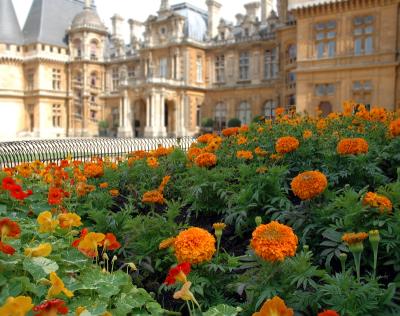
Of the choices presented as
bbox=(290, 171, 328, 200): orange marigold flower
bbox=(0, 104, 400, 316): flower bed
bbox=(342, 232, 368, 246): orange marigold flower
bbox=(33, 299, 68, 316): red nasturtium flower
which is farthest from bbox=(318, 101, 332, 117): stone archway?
bbox=(33, 299, 68, 316): red nasturtium flower

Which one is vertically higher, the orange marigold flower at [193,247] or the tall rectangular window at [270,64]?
the tall rectangular window at [270,64]

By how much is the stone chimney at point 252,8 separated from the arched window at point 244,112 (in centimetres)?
752

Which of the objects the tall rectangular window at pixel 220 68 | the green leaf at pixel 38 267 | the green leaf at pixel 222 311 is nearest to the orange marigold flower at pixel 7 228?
the green leaf at pixel 38 267

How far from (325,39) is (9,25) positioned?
34175 millimetres

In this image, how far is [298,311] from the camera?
262 cm

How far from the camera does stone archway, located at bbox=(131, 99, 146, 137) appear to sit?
39031 millimetres

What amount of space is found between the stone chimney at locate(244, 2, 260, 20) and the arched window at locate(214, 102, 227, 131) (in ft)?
26.5

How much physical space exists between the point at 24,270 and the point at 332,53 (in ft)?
75.2

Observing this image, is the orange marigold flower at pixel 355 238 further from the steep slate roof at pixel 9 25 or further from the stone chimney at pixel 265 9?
the steep slate roof at pixel 9 25

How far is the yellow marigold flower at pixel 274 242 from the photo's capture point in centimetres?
235

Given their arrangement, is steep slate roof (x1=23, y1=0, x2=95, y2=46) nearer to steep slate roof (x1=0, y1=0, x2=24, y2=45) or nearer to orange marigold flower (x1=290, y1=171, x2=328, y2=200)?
steep slate roof (x1=0, y1=0, x2=24, y2=45)

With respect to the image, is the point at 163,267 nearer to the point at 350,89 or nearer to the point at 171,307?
the point at 171,307

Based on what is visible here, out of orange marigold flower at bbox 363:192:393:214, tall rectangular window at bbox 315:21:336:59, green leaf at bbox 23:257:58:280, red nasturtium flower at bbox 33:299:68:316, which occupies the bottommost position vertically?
green leaf at bbox 23:257:58:280

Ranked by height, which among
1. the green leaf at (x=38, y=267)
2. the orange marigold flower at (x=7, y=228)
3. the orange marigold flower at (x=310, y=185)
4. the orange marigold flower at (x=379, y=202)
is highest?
the orange marigold flower at (x=310, y=185)
